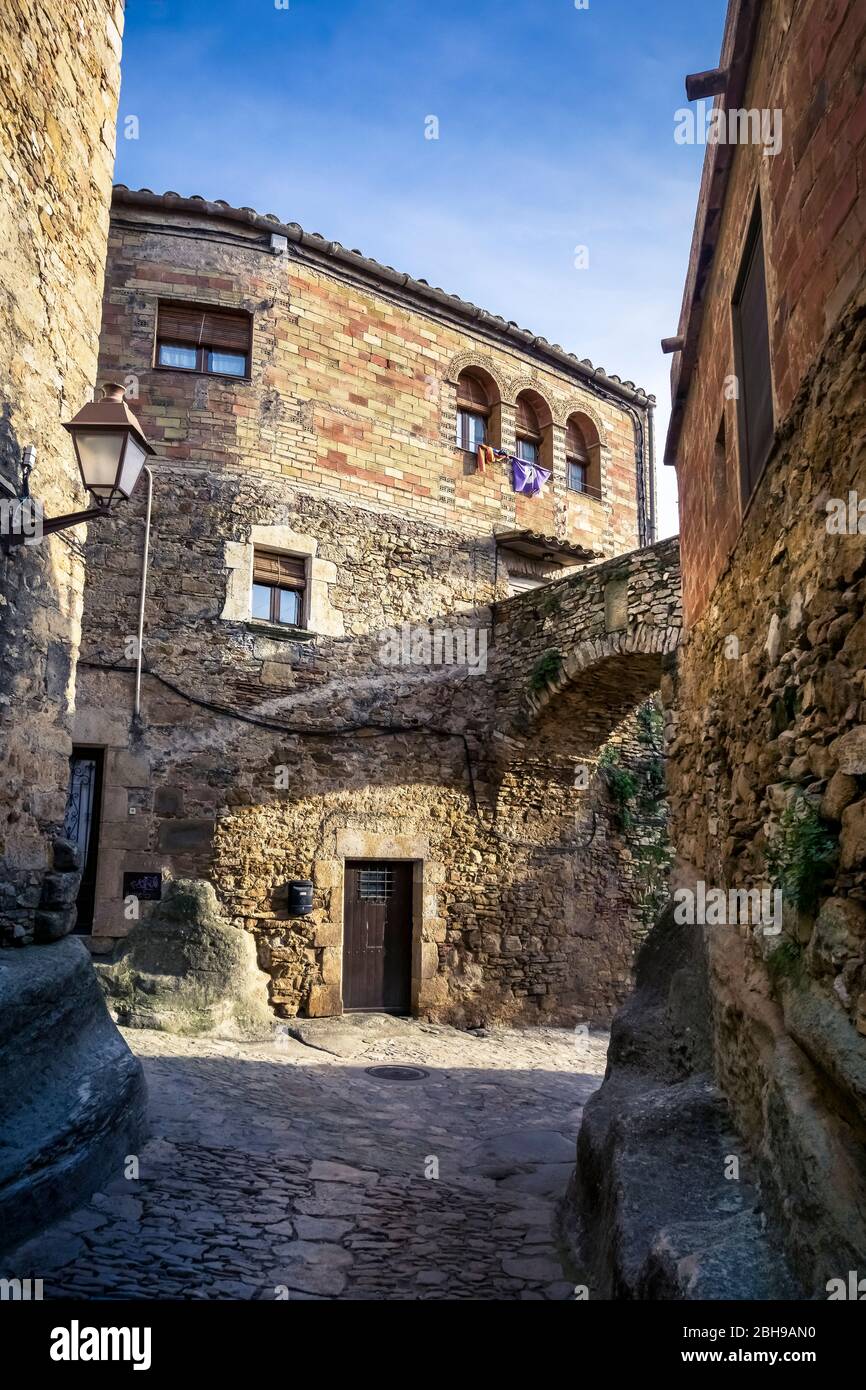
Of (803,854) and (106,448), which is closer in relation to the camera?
(803,854)

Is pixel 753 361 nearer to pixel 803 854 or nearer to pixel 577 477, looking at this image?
pixel 803 854

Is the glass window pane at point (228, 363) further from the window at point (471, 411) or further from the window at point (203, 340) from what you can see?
the window at point (471, 411)

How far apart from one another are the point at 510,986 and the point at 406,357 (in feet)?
24.0

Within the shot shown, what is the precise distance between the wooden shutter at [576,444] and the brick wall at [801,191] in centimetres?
787

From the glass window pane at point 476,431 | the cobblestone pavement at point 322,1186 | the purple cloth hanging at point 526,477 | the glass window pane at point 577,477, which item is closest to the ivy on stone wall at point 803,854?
the cobblestone pavement at point 322,1186

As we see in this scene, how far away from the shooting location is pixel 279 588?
31.0 ft

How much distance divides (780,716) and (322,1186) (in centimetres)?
Answer: 323

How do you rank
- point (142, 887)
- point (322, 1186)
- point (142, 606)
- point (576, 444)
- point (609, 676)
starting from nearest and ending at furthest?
point (322, 1186) → point (142, 887) → point (142, 606) → point (609, 676) → point (576, 444)

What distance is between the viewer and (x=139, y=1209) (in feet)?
12.6

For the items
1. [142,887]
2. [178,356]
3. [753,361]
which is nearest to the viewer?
[753,361]

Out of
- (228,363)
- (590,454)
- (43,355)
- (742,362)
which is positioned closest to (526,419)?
(590,454)

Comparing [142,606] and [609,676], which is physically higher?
[142,606]

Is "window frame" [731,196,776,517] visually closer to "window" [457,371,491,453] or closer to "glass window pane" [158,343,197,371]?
"glass window pane" [158,343,197,371]

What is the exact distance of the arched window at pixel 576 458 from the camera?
39.9 feet
